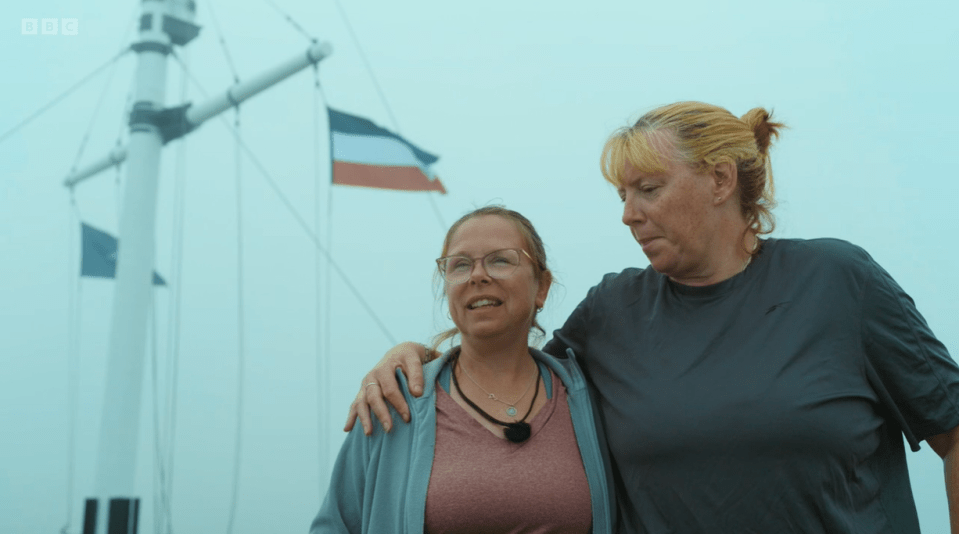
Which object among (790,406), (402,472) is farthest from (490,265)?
(790,406)

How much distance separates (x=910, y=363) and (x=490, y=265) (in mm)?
517

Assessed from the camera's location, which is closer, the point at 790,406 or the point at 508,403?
the point at 790,406

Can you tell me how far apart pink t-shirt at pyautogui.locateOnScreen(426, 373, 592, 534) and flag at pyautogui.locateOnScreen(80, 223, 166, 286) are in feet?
5.46

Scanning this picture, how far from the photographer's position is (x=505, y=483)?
0.83 m

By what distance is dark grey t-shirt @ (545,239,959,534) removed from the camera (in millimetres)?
735

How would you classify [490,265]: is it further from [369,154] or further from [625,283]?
[369,154]

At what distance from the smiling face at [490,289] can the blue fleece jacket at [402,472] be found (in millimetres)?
106

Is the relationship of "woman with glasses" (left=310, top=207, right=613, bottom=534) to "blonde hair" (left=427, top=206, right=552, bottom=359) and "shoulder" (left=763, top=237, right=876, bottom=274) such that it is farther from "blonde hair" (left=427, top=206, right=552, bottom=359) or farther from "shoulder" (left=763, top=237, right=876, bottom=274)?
"shoulder" (left=763, top=237, right=876, bottom=274)

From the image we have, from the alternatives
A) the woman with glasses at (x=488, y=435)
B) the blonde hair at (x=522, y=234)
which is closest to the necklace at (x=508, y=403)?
the woman with glasses at (x=488, y=435)

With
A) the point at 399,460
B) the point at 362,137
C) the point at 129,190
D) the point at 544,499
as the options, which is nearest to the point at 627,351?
the point at 544,499

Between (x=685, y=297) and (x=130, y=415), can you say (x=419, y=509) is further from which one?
(x=130, y=415)

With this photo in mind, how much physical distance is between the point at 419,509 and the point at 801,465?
0.44m

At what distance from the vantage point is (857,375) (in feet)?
2.51

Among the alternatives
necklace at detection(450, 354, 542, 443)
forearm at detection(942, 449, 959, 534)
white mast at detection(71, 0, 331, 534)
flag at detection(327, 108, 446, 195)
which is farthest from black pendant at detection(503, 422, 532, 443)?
white mast at detection(71, 0, 331, 534)
